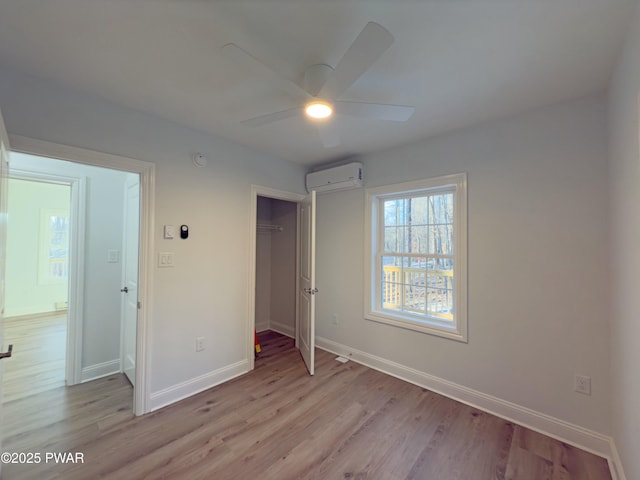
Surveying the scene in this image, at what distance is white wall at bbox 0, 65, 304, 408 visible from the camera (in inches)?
71.9

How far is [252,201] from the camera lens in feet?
9.70

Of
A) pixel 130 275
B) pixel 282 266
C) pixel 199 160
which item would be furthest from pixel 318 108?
pixel 282 266

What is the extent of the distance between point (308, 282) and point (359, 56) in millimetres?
2368

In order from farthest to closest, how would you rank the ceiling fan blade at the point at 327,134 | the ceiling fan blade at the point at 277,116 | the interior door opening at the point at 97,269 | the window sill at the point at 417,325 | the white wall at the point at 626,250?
the interior door opening at the point at 97,269 → the window sill at the point at 417,325 → the ceiling fan blade at the point at 327,134 → the ceiling fan blade at the point at 277,116 → the white wall at the point at 626,250

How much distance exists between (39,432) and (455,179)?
384cm

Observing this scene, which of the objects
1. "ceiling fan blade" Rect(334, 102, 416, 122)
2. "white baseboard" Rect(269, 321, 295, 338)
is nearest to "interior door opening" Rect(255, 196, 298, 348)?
"white baseboard" Rect(269, 321, 295, 338)

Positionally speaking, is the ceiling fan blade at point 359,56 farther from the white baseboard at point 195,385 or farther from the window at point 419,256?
the white baseboard at point 195,385

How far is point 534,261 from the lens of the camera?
81.4 inches

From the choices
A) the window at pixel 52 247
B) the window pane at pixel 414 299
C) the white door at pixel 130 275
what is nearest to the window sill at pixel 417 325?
the window pane at pixel 414 299

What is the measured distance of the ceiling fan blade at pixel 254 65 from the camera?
1170mm

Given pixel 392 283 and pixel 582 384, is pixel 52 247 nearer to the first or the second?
pixel 392 283

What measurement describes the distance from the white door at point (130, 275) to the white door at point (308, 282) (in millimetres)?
1701

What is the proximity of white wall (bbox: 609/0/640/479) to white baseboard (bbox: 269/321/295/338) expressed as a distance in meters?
3.32

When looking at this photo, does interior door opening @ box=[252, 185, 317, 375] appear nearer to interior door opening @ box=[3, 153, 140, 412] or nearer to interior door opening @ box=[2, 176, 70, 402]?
interior door opening @ box=[3, 153, 140, 412]
